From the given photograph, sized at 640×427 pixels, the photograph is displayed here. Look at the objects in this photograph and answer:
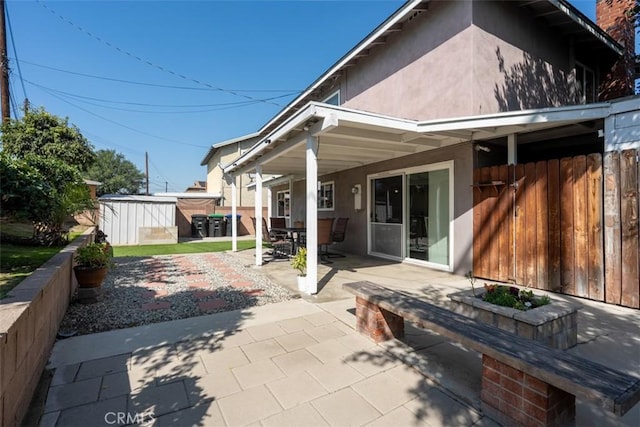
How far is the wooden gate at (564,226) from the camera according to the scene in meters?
4.11

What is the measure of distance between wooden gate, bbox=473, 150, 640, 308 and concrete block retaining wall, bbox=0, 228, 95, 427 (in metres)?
6.25

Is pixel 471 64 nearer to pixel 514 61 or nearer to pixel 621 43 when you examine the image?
pixel 514 61

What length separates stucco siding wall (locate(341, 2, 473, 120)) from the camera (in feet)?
19.6

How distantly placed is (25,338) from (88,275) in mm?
2711

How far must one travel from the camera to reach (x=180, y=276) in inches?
252

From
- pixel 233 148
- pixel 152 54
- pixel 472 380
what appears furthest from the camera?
pixel 233 148

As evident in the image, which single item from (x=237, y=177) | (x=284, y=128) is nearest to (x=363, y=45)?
(x=284, y=128)

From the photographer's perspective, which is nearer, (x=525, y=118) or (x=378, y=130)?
(x=525, y=118)

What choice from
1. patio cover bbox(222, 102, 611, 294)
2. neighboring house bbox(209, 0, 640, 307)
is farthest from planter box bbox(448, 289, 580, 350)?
patio cover bbox(222, 102, 611, 294)

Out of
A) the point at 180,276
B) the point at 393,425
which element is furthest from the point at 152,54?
the point at 393,425

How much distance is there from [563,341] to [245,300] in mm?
3917

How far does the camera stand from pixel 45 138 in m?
13.0

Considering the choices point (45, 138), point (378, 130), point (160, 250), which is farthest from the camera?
point (45, 138)

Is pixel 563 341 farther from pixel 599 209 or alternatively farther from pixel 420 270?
pixel 420 270
